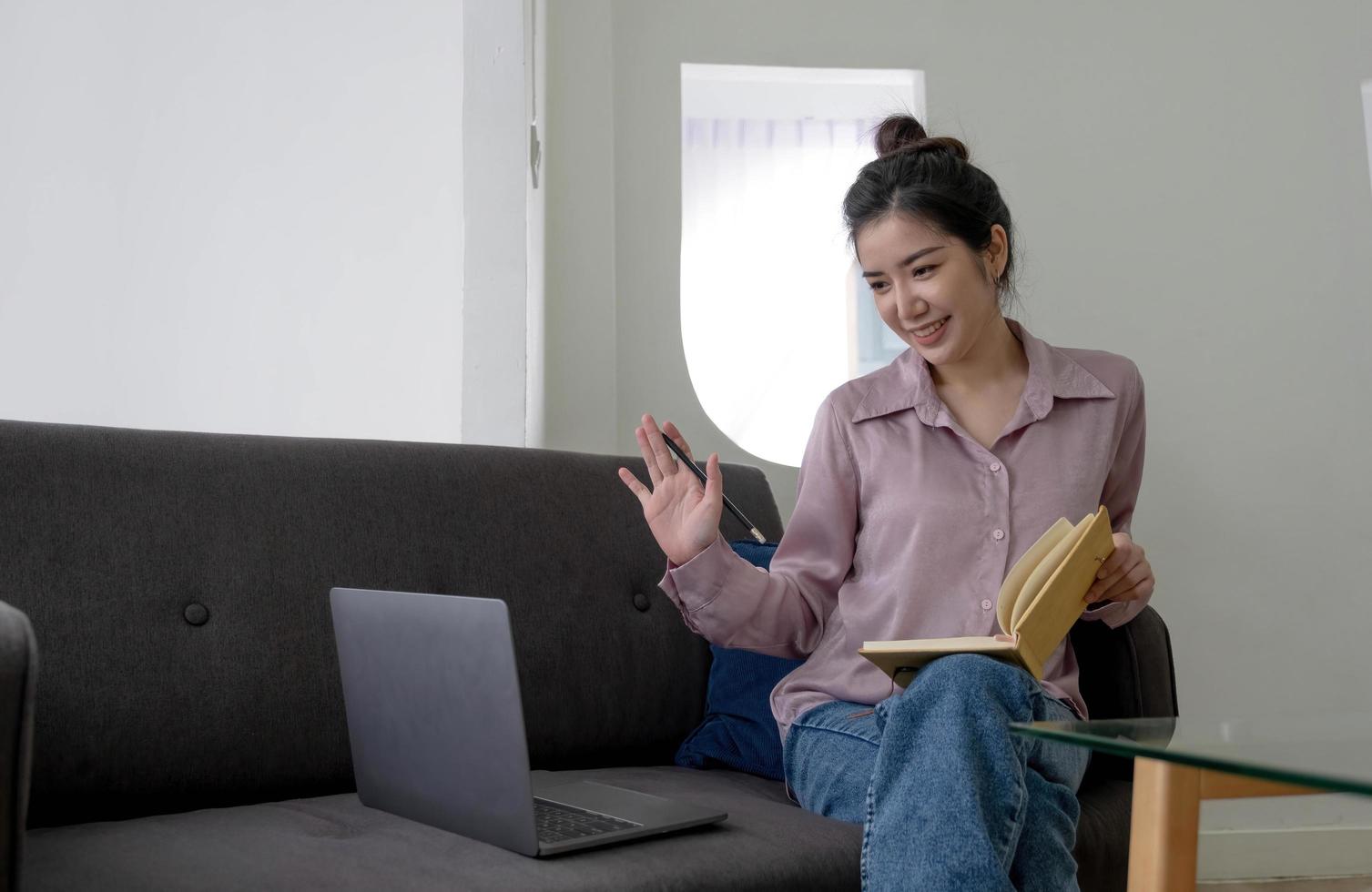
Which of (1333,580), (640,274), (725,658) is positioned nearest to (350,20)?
(640,274)

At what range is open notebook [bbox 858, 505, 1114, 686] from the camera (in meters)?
1.15

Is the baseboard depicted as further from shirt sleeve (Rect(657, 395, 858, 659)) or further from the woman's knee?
the woman's knee

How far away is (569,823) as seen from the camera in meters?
1.17

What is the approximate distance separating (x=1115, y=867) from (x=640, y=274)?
158cm

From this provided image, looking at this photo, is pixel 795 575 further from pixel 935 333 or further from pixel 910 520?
pixel 935 333

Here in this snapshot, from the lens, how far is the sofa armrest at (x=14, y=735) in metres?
0.71

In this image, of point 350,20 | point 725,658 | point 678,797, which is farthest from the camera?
point 350,20

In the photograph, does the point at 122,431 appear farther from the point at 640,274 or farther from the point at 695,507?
the point at 640,274

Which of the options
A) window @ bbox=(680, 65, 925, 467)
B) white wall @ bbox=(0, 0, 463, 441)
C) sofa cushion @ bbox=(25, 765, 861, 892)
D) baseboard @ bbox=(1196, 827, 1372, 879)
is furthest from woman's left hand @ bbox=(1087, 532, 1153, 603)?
white wall @ bbox=(0, 0, 463, 441)

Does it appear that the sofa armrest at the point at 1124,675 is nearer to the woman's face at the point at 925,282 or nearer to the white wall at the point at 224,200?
the woman's face at the point at 925,282

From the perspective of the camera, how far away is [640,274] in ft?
8.17

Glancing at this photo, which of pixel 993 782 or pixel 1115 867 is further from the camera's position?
pixel 1115 867

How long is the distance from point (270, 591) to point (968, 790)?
2.88 feet

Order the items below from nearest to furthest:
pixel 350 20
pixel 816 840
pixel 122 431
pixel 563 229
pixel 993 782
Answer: pixel 993 782, pixel 816 840, pixel 122 431, pixel 563 229, pixel 350 20
